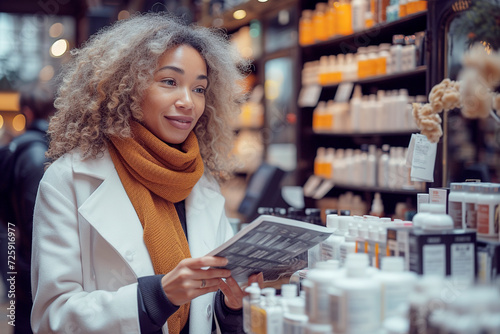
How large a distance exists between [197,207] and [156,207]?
220 mm

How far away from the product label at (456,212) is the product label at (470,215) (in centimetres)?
2

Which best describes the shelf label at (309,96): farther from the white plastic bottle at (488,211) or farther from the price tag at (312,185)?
the white plastic bottle at (488,211)

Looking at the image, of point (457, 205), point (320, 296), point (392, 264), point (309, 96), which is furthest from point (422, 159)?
point (309, 96)

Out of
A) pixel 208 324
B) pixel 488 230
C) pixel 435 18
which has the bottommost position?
pixel 208 324

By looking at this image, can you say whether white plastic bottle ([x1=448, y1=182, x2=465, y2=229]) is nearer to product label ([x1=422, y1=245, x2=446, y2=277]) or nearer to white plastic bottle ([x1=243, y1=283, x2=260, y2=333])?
product label ([x1=422, y1=245, x2=446, y2=277])

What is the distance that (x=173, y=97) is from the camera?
1910 mm

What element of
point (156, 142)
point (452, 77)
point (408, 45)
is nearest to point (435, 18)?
point (452, 77)

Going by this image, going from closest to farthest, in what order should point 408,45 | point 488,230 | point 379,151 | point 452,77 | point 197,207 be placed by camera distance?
1. point 488,230
2. point 197,207
3. point 452,77
4. point 408,45
5. point 379,151

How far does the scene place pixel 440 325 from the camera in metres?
0.91

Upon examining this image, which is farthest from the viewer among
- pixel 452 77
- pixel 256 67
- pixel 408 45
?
pixel 256 67

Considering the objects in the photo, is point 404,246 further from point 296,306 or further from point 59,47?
point 59,47

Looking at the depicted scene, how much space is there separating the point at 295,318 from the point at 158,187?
87 centimetres

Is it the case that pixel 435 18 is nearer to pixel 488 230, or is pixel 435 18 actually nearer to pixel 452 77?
pixel 452 77

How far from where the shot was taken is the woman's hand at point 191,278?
1419 millimetres
